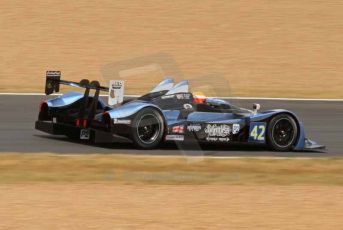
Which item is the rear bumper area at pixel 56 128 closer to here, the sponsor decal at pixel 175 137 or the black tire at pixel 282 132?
the sponsor decal at pixel 175 137

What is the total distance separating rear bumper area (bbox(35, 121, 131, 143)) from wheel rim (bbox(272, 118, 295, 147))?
240 centimetres

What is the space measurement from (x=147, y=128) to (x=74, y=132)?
4.13ft

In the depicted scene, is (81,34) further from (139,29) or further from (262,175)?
(262,175)

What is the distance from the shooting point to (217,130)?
1318cm

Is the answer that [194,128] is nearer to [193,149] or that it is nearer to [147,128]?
[193,149]

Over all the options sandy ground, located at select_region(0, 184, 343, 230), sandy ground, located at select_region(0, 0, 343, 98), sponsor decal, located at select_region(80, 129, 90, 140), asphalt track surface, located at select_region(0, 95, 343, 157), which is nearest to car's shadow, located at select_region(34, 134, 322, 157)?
asphalt track surface, located at select_region(0, 95, 343, 157)

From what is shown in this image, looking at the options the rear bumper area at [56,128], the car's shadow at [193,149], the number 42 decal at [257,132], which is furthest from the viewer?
the rear bumper area at [56,128]

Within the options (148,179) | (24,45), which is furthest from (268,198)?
(24,45)

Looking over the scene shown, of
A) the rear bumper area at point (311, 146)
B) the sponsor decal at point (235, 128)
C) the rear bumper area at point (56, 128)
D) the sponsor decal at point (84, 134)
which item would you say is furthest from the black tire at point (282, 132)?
the rear bumper area at point (56, 128)

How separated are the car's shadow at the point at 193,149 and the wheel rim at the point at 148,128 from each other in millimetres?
189

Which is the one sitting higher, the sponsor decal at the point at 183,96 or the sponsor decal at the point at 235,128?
the sponsor decal at the point at 183,96

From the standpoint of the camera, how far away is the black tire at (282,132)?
1331 centimetres

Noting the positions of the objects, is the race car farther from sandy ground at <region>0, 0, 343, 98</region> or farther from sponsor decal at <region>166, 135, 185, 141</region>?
sandy ground at <region>0, 0, 343, 98</region>

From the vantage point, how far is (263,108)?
61.8 feet
